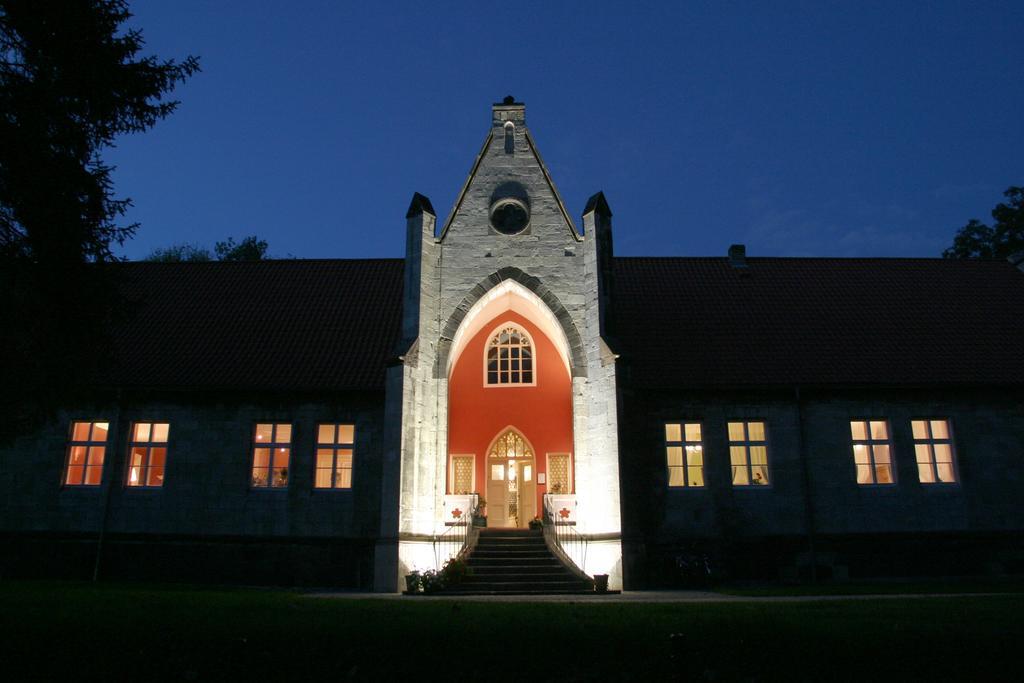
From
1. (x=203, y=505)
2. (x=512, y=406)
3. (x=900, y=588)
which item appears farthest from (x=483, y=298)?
(x=900, y=588)

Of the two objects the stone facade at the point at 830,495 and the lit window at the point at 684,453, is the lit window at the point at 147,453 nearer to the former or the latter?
the stone facade at the point at 830,495

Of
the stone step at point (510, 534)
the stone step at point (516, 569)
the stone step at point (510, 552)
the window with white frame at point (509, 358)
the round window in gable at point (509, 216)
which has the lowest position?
the stone step at point (516, 569)

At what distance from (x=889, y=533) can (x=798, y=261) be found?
10252 mm

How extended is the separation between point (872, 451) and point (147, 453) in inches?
782

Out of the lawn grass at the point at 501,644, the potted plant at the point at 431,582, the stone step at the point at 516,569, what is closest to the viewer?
the lawn grass at the point at 501,644

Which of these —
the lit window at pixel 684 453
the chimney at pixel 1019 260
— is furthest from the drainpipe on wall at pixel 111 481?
the chimney at pixel 1019 260

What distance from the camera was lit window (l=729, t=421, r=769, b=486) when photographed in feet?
63.7

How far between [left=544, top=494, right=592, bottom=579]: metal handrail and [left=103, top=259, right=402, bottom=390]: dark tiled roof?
574cm

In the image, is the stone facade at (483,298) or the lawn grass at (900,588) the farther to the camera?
the stone facade at (483,298)

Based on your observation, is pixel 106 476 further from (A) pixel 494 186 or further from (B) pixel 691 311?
(B) pixel 691 311

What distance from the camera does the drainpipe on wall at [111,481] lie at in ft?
61.8

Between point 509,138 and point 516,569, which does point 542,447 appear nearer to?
point 516,569

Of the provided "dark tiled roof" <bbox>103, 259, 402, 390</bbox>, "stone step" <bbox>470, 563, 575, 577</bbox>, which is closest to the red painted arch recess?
"dark tiled roof" <bbox>103, 259, 402, 390</bbox>

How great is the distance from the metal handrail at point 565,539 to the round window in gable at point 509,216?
7525 millimetres
